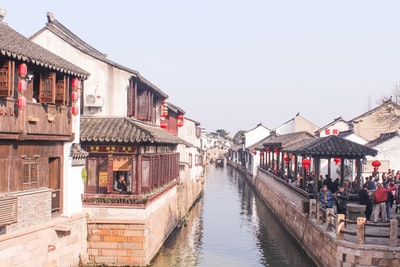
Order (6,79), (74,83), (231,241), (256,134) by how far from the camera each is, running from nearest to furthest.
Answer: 1. (6,79)
2. (74,83)
3. (231,241)
4. (256,134)

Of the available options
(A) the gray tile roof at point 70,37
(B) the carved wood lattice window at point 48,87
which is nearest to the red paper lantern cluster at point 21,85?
(B) the carved wood lattice window at point 48,87

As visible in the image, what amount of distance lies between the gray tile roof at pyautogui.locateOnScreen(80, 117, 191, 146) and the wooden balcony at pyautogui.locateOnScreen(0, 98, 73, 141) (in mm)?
1868

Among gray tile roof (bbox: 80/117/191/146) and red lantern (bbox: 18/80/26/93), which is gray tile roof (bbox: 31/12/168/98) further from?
red lantern (bbox: 18/80/26/93)

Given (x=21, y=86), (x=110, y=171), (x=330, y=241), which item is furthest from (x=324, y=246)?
(x=21, y=86)

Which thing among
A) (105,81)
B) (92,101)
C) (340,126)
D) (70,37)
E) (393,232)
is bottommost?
(393,232)

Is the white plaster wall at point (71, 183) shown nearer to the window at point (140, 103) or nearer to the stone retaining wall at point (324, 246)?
the window at point (140, 103)

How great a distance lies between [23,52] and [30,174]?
3677 mm

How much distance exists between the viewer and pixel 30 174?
1500cm

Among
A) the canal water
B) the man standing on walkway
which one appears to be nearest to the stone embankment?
the canal water

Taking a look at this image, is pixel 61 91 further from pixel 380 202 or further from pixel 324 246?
pixel 380 202

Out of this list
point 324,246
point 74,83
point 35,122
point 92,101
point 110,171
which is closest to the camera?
point 35,122

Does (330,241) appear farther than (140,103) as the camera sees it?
No

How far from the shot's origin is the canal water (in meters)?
21.3

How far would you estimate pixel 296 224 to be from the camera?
24672mm
